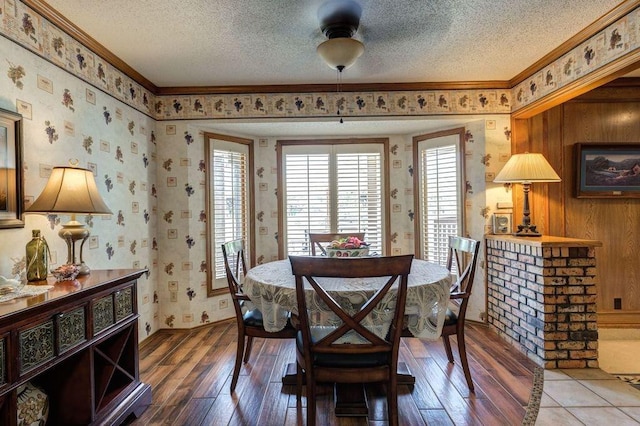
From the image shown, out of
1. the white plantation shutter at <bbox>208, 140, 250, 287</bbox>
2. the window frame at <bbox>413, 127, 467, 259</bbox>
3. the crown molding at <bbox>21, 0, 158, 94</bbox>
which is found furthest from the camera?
the white plantation shutter at <bbox>208, 140, 250, 287</bbox>

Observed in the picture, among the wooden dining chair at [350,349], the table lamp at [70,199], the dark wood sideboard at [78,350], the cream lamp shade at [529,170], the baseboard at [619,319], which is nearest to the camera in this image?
the dark wood sideboard at [78,350]

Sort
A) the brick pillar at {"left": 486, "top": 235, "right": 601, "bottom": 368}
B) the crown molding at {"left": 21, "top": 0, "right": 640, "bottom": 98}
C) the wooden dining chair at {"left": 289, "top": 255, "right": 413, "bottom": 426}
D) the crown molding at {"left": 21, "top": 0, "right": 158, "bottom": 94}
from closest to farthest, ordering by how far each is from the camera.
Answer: the wooden dining chair at {"left": 289, "top": 255, "right": 413, "bottom": 426}, the crown molding at {"left": 21, "top": 0, "right": 158, "bottom": 94}, the crown molding at {"left": 21, "top": 0, "right": 640, "bottom": 98}, the brick pillar at {"left": 486, "top": 235, "right": 601, "bottom": 368}

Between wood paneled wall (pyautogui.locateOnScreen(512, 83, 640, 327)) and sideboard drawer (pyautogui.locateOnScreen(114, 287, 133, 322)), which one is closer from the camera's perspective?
sideboard drawer (pyautogui.locateOnScreen(114, 287, 133, 322))

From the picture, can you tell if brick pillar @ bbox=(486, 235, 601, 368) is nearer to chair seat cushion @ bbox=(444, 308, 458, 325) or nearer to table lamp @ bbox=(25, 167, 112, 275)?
chair seat cushion @ bbox=(444, 308, 458, 325)

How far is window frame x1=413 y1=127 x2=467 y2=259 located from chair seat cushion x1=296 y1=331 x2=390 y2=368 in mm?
2311

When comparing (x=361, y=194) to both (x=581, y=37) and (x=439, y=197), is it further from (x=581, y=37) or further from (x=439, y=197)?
(x=581, y=37)

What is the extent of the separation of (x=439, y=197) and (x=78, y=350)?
3422mm

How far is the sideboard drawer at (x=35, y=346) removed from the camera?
133 centimetres

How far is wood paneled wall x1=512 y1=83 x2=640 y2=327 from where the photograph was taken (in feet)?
11.3

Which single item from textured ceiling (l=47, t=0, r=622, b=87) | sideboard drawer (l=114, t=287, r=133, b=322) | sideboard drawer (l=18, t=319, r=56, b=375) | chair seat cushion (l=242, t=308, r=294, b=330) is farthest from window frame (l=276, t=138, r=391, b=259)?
sideboard drawer (l=18, t=319, r=56, b=375)

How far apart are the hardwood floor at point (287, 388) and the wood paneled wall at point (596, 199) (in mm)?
1379

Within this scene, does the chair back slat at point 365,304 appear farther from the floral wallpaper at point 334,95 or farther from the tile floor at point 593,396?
the floral wallpaper at point 334,95

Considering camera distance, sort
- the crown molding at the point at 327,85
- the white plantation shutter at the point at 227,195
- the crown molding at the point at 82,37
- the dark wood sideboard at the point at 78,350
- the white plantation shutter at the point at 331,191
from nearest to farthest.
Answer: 1. the dark wood sideboard at the point at 78,350
2. the crown molding at the point at 82,37
3. the crown molding at the point at 327,85
4. the white plantation shutter at the point at 227,195
5. the white plantation shutter at the point at 331,191

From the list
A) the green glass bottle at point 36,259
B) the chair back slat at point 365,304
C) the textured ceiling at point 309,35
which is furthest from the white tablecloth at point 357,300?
the textured ceiling at point 309,35
